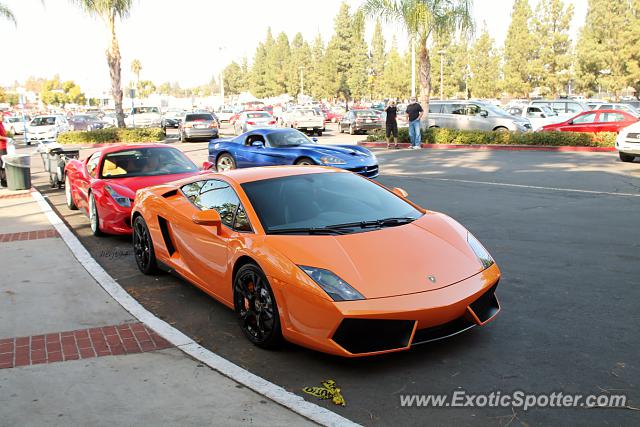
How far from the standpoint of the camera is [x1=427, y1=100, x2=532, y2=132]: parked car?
24688 millimetres

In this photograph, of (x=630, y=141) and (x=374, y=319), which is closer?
(x=374, y=319)

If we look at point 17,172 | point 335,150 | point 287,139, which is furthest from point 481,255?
point 17,172

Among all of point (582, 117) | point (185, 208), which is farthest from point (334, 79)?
point (185, 208)

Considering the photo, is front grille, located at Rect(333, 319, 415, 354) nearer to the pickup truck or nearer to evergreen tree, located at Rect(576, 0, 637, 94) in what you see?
the pickup truck

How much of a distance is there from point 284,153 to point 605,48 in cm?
4873

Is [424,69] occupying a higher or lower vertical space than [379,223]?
higher

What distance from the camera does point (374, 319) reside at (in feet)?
12.7

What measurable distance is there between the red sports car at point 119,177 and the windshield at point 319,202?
3701 mm

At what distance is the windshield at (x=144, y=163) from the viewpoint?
923cm

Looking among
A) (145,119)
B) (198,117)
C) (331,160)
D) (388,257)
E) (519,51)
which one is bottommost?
(388,257)

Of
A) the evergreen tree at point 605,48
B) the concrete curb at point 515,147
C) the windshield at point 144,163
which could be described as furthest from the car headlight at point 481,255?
the evergreen tree at point 605,48

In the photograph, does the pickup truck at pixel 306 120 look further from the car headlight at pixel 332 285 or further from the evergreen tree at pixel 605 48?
the evergreen tree at pixel 605 48

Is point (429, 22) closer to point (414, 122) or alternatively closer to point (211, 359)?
point (414, 122)

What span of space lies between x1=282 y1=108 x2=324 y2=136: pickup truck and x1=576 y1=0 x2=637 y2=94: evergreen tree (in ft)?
103
